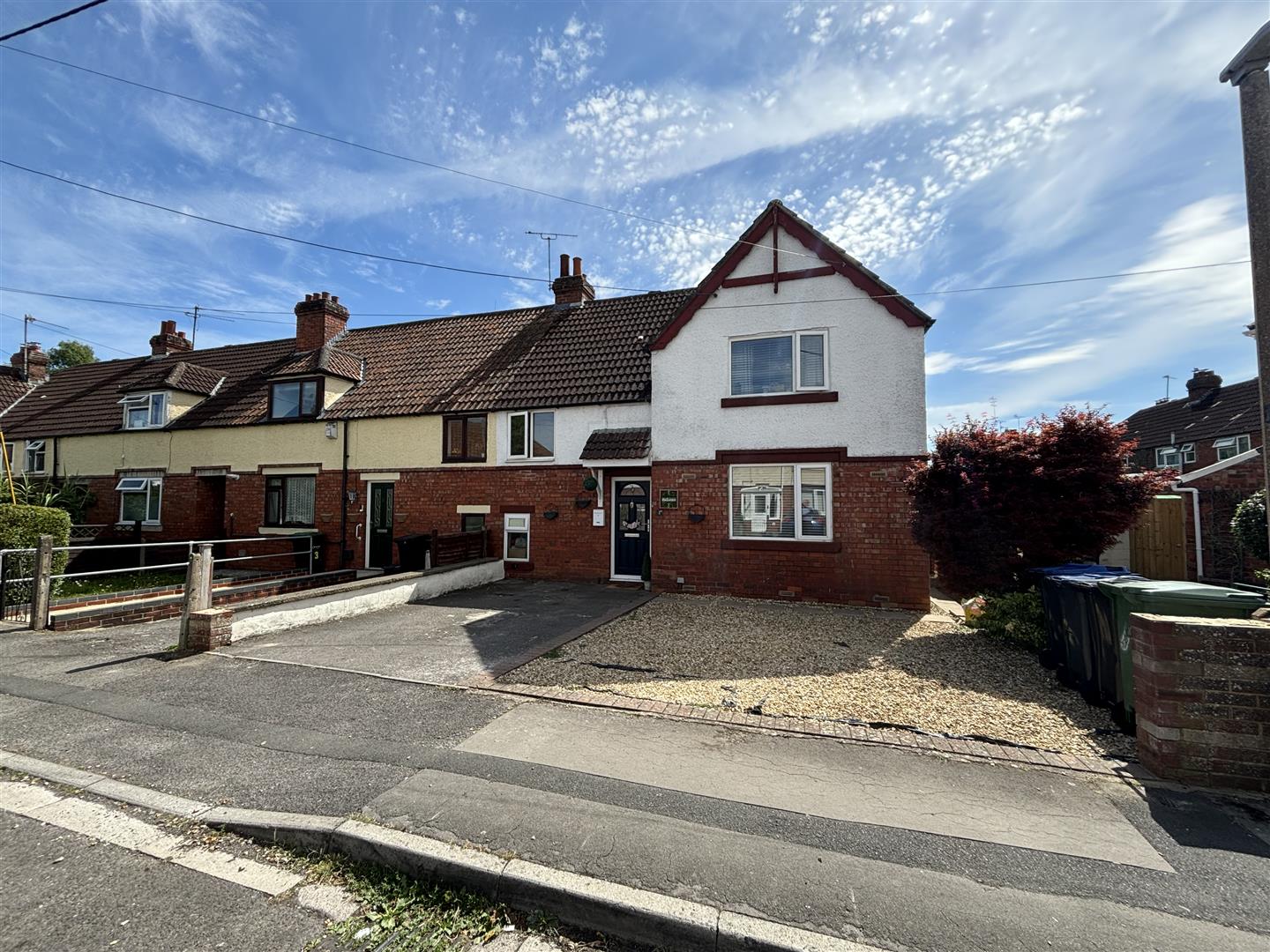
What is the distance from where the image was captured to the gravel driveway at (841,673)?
493cm

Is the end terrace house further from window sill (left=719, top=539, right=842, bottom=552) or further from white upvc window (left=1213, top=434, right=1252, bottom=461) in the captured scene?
white upvc window (left=1213, top=434, right=1252, bottom=461)

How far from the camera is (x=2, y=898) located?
2805 mm

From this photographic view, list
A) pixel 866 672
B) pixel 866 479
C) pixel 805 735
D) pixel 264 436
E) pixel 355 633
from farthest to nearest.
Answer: pixel 264 436 < pixel 866 479 < pixel 355 633 < pixel 866 672 < pixel 805 735

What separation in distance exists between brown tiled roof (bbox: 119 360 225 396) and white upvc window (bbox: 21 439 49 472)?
14.7 ft

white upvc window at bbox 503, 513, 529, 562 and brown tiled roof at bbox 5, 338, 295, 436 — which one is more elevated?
brown tiled roof at bbox 5, 338, 295, 436

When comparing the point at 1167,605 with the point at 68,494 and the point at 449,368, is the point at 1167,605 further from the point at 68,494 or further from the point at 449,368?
the point at 68,494

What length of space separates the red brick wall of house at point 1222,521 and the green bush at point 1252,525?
113 cm

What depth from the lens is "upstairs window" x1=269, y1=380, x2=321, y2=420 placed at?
1562cm

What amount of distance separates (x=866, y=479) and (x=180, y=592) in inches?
516

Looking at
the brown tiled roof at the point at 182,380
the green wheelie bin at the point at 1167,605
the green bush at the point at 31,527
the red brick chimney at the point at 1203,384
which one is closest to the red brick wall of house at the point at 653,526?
the brown tiled roof at the point at 182,380

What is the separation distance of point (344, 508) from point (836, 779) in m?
14.3

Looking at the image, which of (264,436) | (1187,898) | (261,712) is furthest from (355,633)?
(264,436)

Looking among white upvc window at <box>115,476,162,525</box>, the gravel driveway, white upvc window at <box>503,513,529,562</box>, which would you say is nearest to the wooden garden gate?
the gravel driveway

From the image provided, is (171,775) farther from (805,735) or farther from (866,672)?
(866,672)
